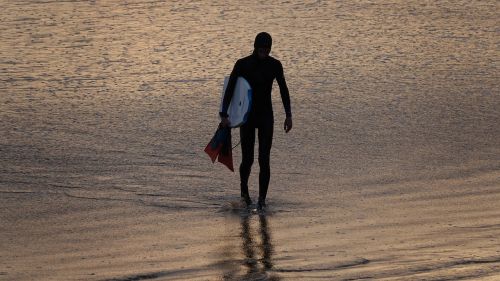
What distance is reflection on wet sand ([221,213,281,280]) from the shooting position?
7965mm

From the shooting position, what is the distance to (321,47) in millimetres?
19531

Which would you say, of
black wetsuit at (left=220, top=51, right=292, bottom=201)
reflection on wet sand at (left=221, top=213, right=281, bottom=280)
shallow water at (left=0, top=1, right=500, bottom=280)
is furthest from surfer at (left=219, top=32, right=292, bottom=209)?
reflection on wet sand at (left=221, top=213, right=281, bottom=280)

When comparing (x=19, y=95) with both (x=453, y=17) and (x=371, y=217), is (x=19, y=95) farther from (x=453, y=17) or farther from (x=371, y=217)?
(x=453, y=17)

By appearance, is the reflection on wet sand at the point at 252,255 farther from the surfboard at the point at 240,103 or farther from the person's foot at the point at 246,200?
the surfboard at the point at 240,103

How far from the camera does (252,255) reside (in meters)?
8.62

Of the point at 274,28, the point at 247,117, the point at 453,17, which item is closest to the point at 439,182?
the point at 247,117

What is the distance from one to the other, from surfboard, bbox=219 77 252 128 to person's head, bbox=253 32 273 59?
0.97ft

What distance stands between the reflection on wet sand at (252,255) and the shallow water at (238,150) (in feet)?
0.09

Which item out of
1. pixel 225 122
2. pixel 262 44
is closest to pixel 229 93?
pixel 225 122

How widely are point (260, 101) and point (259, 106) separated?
0.04 meters

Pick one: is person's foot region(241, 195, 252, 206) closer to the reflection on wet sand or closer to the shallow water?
the shallow water

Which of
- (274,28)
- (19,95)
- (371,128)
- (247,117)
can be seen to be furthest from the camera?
(274,28)

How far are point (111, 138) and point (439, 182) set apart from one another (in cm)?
398

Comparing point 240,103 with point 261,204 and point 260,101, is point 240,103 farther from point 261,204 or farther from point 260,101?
point 261,204
